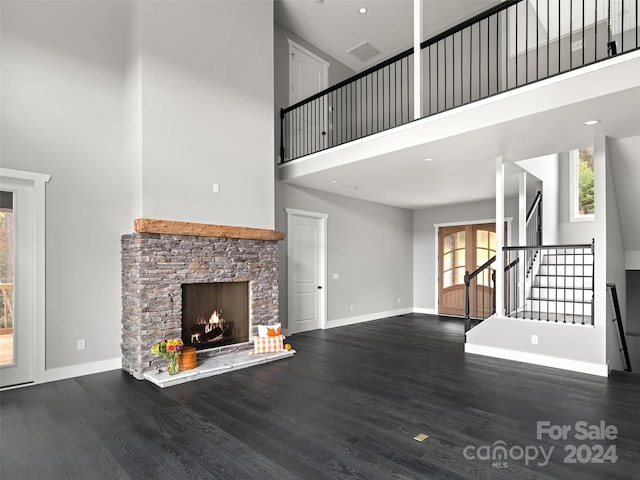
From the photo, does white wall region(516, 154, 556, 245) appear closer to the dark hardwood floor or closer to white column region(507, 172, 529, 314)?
white column region(507, 172, 529, 314)

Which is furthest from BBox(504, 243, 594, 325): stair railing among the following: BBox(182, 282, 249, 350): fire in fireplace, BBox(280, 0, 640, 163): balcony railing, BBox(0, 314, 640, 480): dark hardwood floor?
BBox(182, 282, 249, 350): fire in fireplace

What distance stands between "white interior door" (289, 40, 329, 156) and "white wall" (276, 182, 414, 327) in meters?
0.99

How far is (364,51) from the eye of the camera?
7730mm

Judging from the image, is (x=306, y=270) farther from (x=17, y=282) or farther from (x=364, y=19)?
(x=364, y=19)

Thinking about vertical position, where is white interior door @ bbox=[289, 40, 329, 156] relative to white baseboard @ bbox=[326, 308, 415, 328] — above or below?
above

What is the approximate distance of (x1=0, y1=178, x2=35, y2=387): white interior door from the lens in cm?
399

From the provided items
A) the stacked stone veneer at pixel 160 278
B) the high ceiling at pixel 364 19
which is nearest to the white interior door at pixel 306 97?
the high ceiling at pixel 364 19

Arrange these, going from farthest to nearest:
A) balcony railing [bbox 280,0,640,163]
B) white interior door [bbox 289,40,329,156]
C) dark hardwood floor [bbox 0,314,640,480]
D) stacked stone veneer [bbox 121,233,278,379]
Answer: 1. white interior door [bbox 289,40,329,156]
2. balcony railing [bbox 280,0,640,163]
3. stacked stone veneer [bbox 121,233,278,379]
4. dark hardwood floor [bbox 0,314,640,480]

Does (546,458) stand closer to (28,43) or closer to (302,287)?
(302,287)

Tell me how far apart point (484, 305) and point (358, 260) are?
122 inches

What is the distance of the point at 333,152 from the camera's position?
219 inches

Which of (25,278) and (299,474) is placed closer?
(299,474)

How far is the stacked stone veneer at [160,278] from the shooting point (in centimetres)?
425

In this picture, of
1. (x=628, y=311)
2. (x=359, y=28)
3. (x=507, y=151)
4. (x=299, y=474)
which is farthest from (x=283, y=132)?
(x=628, y=311)
